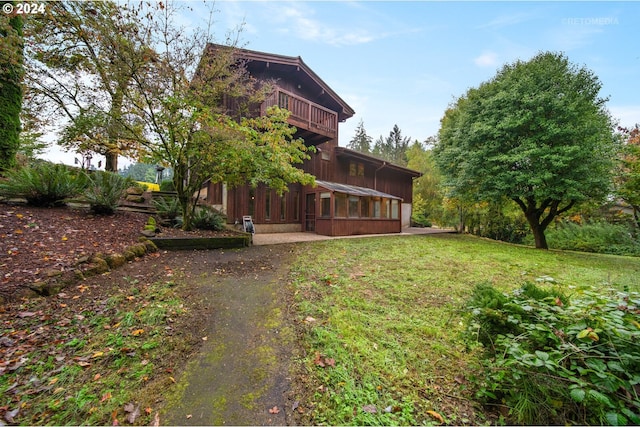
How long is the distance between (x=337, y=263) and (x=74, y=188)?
22.0 ft

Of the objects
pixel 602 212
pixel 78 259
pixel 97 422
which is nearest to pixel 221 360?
pixel 97 422

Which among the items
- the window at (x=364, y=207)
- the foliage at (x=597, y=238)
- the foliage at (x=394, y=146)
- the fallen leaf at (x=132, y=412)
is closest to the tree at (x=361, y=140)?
the foliage at (x=394, y=146)

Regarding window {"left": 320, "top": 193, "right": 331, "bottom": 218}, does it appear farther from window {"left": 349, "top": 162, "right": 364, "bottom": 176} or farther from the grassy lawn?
the grassy lawn

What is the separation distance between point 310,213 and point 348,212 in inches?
83.4

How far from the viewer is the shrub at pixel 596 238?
11727 mm

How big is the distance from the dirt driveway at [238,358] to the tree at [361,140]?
36.9 metres

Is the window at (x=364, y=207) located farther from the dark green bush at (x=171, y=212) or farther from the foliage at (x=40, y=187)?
the foliage at (x=40, y=187)

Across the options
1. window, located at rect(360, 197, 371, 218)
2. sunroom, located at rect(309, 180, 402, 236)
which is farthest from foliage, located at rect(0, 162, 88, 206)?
window, located at rect(360, 197, 371, 218)

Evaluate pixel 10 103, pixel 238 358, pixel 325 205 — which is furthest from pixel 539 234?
pixel 10 103

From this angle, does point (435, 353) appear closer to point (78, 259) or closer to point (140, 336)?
point (140, 336)

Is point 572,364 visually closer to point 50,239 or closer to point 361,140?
point 50,239

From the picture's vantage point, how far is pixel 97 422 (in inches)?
63.0

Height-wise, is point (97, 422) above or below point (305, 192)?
below

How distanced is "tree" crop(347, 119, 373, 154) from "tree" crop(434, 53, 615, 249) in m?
28.7
